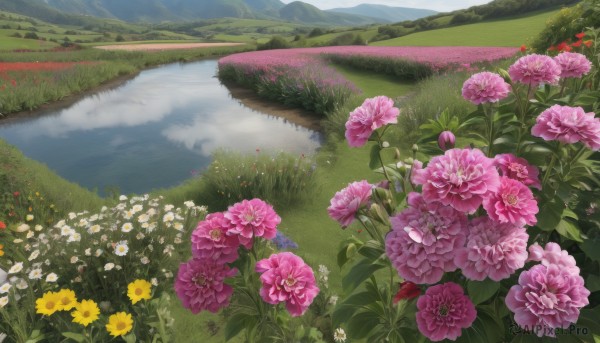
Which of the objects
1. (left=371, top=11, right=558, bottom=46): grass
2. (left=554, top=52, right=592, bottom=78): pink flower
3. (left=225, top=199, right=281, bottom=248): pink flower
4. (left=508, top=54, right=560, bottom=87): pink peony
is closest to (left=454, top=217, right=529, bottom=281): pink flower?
(left=225, top=199, right=281, bottom=248): pink flower

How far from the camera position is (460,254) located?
3.83 ft

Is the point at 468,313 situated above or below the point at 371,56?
above

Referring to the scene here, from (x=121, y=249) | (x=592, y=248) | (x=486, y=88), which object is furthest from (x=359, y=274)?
(x=121, y=249)

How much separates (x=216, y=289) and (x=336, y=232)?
11.2 ft

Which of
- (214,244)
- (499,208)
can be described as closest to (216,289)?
(214,244)

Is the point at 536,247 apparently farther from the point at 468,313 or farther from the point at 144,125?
the point at 144,125

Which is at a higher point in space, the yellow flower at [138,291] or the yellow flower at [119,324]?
the yellow flower at [138,291]

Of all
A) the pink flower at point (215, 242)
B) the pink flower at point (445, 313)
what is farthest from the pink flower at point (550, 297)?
the pink flower at point (215, 242)

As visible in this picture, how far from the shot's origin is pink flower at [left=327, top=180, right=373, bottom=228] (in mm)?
1464

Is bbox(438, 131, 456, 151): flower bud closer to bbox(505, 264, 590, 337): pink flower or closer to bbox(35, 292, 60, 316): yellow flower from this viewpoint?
bbox(505, 264, 590, 337): pink flower

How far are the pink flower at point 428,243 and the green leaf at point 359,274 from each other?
0.38 meters

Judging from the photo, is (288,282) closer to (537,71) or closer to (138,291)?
(138,291)

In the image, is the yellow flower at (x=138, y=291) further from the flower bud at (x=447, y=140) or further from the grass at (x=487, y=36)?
the grass at (x=487, y=36)

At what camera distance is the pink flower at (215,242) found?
4.96ft
